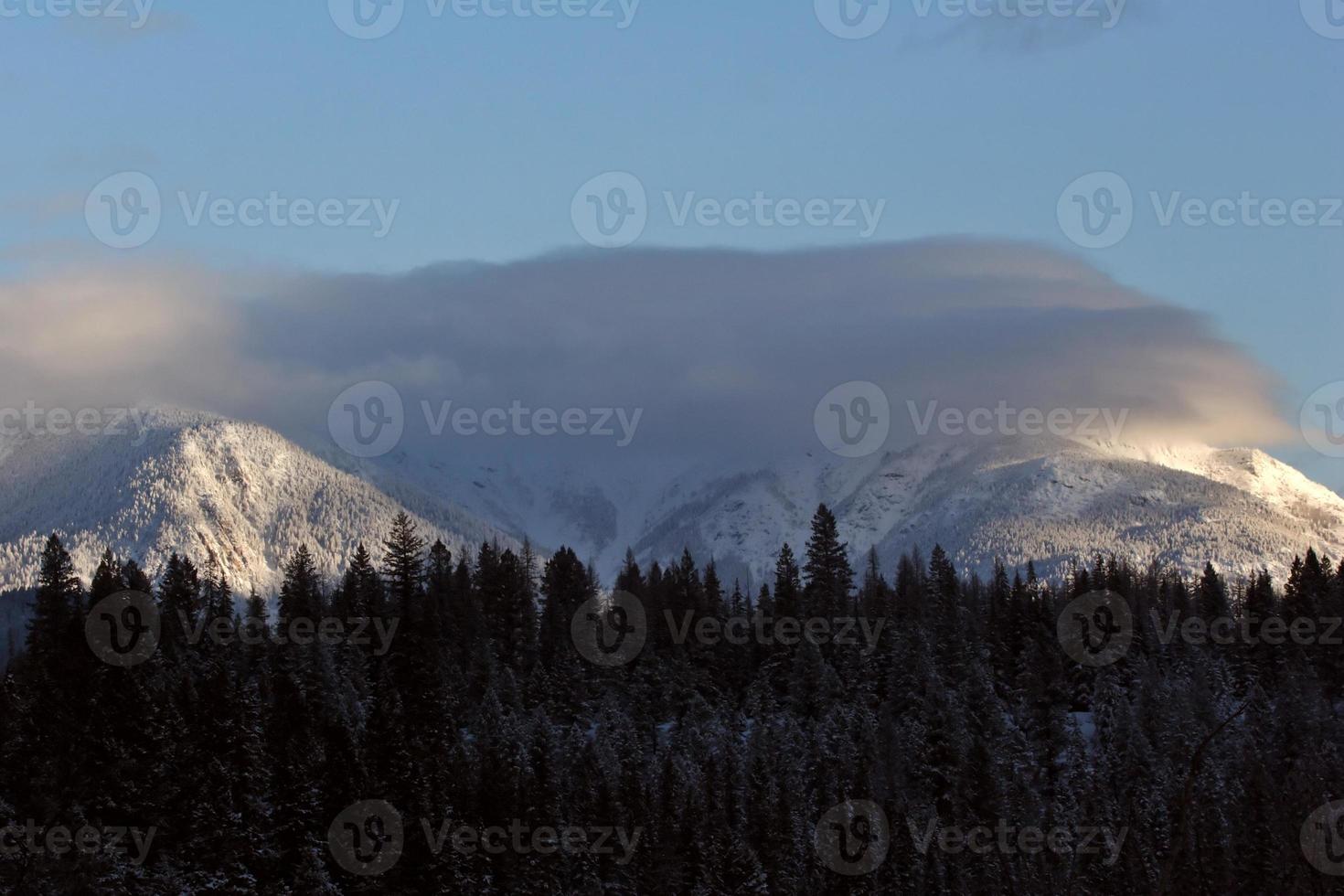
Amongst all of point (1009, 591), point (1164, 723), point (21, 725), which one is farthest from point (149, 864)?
point (1009, 591)

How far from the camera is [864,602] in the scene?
161125 millimetres

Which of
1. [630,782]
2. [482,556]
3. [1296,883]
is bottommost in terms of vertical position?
[1296,883]

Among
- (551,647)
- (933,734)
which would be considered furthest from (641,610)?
(933,734)

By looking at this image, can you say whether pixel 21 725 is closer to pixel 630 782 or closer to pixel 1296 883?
pixel 630 782

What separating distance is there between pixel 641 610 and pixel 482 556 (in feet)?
58.8

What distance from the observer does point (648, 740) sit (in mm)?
130500

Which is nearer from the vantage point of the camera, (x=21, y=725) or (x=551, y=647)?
(x=21, y=725)

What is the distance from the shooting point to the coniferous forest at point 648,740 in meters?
98.2

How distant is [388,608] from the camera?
454ft

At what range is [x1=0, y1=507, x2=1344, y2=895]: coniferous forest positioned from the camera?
98.2 meters

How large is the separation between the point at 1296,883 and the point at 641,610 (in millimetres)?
70250

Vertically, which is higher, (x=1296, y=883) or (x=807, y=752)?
(x=807, y=752)

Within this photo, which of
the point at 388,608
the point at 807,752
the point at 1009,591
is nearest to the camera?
the point at 807,752

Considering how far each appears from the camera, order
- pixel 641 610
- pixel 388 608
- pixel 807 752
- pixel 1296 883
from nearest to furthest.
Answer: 1. pixel 1296 883
2. pixel 807 752
3. pixel 388 608
4. pixel 641 610
